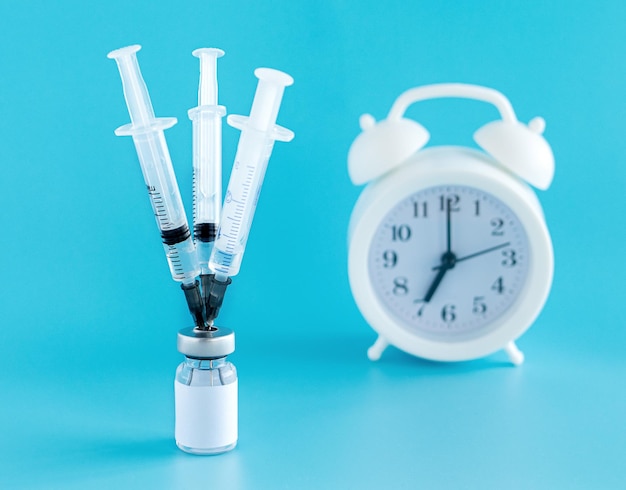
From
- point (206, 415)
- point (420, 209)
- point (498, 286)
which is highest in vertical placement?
point (420, 209)

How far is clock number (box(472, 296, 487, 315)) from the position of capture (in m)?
1.89

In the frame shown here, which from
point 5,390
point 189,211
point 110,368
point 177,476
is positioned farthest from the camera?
point 189,211

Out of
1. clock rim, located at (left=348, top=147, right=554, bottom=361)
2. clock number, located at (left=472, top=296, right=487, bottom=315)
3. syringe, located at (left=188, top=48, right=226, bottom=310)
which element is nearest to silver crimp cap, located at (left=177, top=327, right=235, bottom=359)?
syringe, located at (left=188, top=48, right=226, bottom=310)

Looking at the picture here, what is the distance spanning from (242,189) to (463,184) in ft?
1.61

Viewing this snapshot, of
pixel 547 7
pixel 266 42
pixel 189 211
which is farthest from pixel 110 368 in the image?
pixel 547 7

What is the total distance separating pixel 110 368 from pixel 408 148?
0.67 meters

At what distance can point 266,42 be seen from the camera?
213cm

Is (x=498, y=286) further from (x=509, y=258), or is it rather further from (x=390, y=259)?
(x=390, y=259)

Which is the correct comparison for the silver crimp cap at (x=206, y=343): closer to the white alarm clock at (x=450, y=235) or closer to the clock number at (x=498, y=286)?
the white alarm clock at (x=450, y=235)

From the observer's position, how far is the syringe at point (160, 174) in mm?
1422

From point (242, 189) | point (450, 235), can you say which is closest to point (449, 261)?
point (450, 235)

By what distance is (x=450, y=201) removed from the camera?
185 cm

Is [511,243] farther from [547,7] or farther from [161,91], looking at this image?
[161,91]

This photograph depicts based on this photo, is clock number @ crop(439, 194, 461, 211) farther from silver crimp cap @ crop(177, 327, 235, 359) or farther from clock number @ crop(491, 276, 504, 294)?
silver crimp cap @ crop(177, 327, 235, 359)
